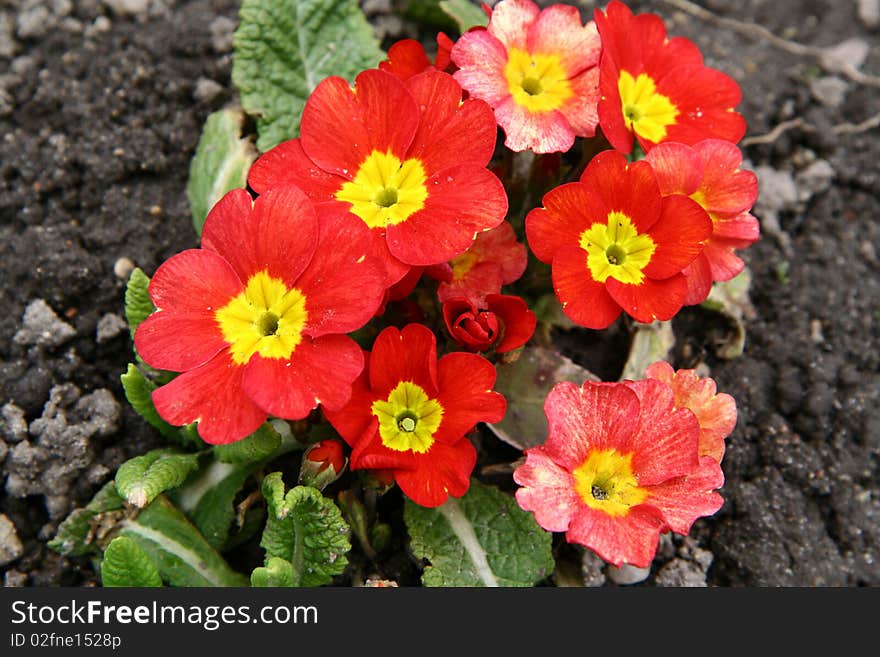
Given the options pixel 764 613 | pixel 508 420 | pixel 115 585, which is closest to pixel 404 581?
pixel 508 420

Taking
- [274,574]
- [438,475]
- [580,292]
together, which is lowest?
[274,574]

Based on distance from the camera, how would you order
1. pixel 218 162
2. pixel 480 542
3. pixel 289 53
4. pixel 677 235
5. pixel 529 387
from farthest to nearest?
pixel 289 53, pixel 218 162, pixel 529 387, pixel 480 542, pixel 677 235

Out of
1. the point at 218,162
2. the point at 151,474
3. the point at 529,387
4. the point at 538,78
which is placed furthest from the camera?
the point at 218,162

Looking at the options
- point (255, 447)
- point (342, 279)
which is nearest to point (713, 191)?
point (342, 279)

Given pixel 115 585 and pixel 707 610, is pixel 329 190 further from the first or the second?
pixel 707 610

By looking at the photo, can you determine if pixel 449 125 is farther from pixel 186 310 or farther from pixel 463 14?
pixel 463 14

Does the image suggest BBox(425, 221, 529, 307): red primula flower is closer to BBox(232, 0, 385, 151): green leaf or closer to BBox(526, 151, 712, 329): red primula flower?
BBox(526, 151, 712, 329): red primula flower

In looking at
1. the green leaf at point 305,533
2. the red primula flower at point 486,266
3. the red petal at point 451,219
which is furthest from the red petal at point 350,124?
the green leaf at point 305,533
